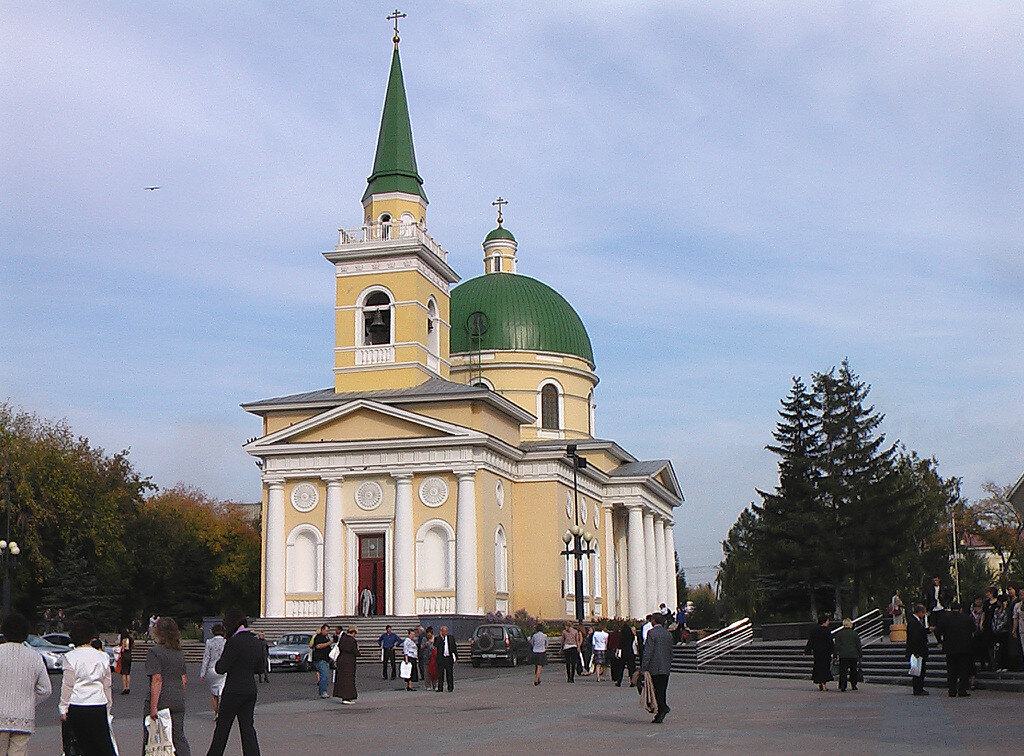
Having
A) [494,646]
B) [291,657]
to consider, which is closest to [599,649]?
[494,646]

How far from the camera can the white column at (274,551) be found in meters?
49.7

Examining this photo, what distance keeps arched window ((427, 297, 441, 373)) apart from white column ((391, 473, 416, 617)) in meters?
7.28

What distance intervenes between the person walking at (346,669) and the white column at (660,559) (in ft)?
147

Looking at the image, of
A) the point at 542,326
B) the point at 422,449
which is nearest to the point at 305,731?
the point at 422,449

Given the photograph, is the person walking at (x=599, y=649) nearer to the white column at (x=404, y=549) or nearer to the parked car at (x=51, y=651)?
the parked car at (x=51, y=651)

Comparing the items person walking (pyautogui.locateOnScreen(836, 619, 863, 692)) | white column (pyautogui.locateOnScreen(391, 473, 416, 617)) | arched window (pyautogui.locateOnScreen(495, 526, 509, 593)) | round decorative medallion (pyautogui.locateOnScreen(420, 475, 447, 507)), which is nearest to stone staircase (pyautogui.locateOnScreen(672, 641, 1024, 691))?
person walking (pyautogui.locateOnScreen(836, 619, 863, 692))

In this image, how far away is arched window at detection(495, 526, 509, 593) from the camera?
51094 mm

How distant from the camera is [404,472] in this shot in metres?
49.1

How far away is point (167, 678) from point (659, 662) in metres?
8.48

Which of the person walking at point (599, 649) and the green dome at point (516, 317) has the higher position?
the green dome at point (516, 317)

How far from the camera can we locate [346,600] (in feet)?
161

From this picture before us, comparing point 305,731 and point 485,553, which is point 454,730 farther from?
point 485,553

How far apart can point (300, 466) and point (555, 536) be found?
11.3 m

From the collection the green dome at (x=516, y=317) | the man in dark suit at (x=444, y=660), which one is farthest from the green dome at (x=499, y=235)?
the man in dark suit at (x=444, y=660)
